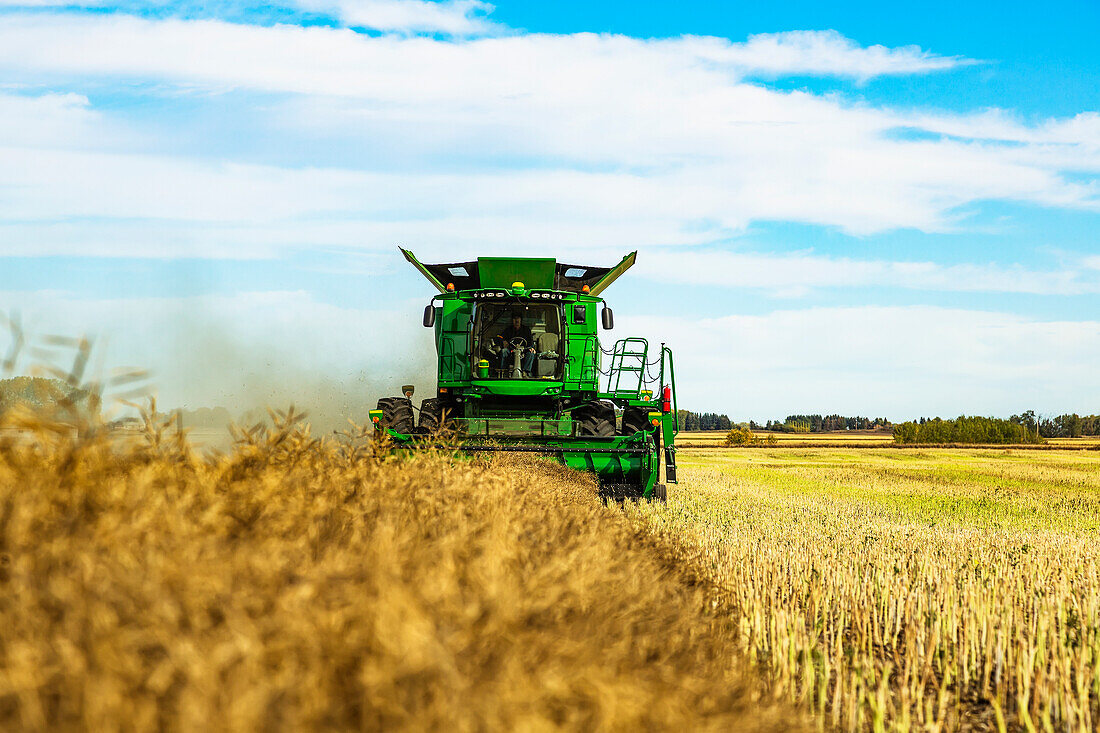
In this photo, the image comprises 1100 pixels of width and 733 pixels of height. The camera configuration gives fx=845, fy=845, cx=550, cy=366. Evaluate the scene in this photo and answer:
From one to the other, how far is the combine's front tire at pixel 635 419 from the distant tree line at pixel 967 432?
6230cm

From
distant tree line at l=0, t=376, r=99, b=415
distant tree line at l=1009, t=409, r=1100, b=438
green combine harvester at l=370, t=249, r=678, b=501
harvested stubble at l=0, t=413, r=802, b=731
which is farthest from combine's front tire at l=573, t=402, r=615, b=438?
distant tree line at l=1009, t=409, r=1100, b=438

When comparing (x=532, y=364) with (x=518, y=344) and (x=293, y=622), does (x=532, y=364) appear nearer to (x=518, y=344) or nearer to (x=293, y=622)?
(x=518, y=344)

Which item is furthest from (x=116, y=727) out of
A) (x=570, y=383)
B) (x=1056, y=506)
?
(x=1056, y=506)

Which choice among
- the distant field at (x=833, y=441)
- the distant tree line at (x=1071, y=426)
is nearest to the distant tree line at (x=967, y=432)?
the distant field at (x=833, y=441)

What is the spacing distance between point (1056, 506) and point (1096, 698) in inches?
516

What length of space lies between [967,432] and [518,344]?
68289 millimetres

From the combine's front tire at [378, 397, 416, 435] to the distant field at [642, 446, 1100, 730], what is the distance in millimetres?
3737

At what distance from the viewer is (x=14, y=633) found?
2.00m

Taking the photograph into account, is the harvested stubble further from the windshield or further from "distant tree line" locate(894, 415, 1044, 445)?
"distant tree line" locate(894, 415, 1044, 445)

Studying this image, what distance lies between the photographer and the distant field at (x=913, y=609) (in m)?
4.15

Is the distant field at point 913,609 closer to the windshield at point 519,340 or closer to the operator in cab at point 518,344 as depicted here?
the windshield at point 519,340

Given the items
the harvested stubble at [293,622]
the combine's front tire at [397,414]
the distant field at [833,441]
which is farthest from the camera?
the distant field at [833,441]

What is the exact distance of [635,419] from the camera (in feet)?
42.4

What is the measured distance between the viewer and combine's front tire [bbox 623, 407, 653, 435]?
1287 centimetres
